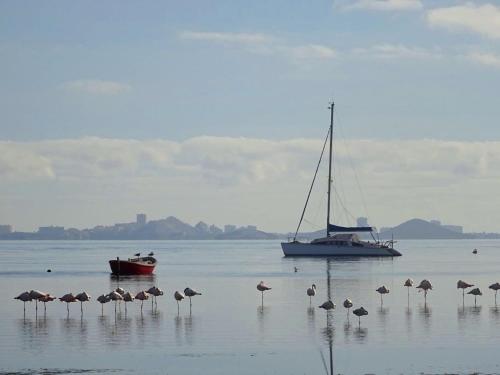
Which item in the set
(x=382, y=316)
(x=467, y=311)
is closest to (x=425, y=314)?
(x=382, y=316)

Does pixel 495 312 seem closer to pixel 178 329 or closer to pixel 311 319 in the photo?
pixel 311 319

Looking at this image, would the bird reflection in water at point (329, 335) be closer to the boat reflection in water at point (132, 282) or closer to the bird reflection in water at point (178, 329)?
the bird reflection in water at point (178, 329)

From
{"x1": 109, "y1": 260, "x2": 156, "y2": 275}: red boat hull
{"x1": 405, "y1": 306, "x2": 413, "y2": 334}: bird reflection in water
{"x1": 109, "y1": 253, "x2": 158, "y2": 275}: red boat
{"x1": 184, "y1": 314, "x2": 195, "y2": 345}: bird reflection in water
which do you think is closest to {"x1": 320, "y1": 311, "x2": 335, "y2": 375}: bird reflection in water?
{"x1": 405, "y1": 306, "x2": 413, "y2": 334}: bird reflection in water

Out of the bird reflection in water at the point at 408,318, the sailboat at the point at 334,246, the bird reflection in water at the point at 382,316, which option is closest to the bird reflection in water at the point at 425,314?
the bird reflection in water at the point at 408,318

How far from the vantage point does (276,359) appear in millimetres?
34938

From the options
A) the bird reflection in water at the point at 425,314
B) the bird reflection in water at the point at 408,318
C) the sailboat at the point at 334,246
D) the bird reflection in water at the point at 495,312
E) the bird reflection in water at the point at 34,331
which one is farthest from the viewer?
the sailboat at the point at 334,246

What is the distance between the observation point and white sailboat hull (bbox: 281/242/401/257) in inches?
5458

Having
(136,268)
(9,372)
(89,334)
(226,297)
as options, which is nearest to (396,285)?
(226,297)

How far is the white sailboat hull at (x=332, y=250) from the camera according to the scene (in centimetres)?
13862

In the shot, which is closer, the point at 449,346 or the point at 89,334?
the point at 449,346

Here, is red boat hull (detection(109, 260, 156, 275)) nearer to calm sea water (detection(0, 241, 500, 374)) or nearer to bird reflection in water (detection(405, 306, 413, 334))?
calm sea water (detection(0, 241, 500, 374))

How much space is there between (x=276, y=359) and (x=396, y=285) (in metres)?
44.9

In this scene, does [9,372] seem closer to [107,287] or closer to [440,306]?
[440,306]

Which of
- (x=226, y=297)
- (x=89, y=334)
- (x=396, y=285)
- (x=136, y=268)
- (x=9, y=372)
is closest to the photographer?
(x=9, y=372)
